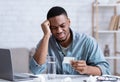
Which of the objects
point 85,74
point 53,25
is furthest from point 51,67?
point 53,25

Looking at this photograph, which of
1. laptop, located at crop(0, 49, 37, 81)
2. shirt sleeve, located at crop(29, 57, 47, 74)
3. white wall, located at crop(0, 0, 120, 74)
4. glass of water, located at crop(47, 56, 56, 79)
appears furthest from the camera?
white wall, located at crop(0, 0, 120, 74)

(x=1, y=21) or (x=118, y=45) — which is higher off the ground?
(x=1, y=21)

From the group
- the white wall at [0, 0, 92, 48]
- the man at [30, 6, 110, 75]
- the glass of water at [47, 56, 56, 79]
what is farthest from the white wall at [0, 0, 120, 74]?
the glass of water at [47, 56, 56, 79]

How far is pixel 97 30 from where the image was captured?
3.63m

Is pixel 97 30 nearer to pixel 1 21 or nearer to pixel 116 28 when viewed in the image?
pixel 116 28

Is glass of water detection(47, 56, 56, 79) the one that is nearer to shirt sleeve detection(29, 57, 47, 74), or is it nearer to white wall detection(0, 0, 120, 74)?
shirt sleeve detection(29, 57, 47, 74)

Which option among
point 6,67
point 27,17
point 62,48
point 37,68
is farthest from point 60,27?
point 27,17

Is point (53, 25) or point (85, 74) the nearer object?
point (85, 74)

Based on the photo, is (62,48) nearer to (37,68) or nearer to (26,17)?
(37,68)

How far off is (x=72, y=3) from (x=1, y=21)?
1.00m

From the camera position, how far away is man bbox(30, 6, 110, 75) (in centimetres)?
211

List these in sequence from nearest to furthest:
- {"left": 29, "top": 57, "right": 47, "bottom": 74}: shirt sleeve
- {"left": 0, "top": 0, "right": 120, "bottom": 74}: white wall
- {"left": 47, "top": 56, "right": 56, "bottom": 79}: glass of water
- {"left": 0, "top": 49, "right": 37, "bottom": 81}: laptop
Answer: {"left": 0, "top": 49, "right": 37, "bottom": 81}: laptop
{"left": 47, "top": 56, "right": 56, "bottom": 79}: glass of water
{"left": 29, "top": 57, "right": 47, "bottom": 74}: shirt sleeve
{"left": 0, "top": 0, "right": 120, "bottom": 74}: white wall

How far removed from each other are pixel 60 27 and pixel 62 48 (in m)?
0.17

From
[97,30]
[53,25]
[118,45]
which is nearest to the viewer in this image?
[53,25]
